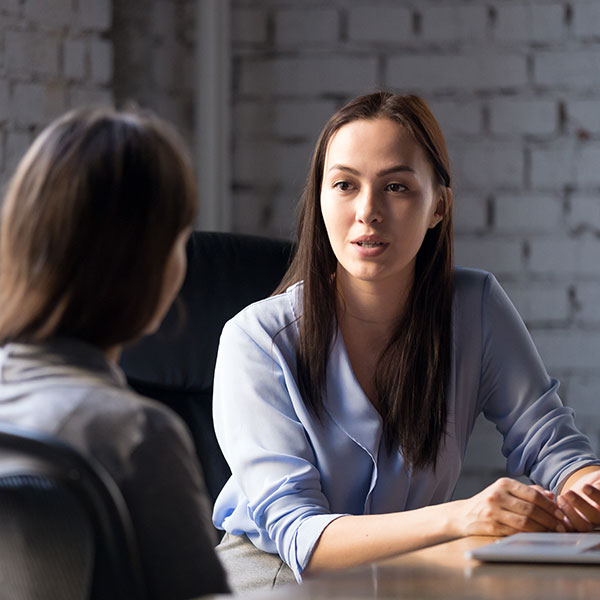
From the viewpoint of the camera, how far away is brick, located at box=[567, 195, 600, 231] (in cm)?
220

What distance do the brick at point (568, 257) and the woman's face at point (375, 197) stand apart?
2.92 feet

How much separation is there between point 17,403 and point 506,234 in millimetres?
1699

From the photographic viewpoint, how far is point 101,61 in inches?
82.1

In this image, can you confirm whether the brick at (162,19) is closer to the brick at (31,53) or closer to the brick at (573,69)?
the brick at (31,53)

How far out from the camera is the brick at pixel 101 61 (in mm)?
2074

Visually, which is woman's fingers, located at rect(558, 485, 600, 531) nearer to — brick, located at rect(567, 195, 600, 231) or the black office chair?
the black office chair

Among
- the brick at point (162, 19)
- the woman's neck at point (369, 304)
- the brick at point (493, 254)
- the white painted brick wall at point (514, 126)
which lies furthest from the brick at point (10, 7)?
the brick at point (493, 254)

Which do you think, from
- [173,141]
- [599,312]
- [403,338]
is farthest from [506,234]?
[173,141]

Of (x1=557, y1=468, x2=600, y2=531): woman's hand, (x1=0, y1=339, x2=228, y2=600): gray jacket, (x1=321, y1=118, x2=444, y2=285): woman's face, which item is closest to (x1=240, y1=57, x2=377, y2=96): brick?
(x1=321, y1=118, x2=444, y2=285): woman's face

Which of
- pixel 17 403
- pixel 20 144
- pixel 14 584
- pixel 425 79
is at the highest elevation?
pixel 425 79

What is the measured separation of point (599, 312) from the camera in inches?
87.0

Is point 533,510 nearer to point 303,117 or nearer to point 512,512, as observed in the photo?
point 512,512

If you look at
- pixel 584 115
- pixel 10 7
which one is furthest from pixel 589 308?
pixel 10 7

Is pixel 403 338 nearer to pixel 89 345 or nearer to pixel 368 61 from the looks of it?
pixel 89 345
